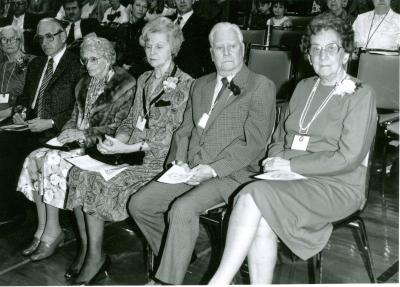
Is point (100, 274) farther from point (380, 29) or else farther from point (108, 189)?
point (380, 29)

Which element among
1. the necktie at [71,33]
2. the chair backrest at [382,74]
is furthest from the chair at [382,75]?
the necktie at [71,33]

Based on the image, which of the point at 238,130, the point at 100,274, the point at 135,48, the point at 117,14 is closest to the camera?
the point at 238,130

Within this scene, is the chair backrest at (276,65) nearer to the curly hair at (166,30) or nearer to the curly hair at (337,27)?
the curly hair at (166,30)

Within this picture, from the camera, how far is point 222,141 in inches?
89.2

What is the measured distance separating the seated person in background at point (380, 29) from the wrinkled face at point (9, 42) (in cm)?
291

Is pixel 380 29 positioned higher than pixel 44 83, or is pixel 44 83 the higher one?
pixel 380 29

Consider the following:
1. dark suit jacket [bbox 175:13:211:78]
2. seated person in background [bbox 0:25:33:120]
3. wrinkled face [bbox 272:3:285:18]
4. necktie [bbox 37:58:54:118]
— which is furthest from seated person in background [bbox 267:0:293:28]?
necktie [bbox 37:58:54:118]

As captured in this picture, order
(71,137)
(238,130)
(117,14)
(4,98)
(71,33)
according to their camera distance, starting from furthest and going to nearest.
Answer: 1. (117,14)
2. (71,33)
3. (4,98)
4. (71,137)
5. (238,130)

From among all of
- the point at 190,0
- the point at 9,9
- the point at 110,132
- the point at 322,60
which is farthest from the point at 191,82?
the point at 9,9

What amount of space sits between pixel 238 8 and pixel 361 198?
4.69 m

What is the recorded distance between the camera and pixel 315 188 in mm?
1928

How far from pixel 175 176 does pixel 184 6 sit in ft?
9.27

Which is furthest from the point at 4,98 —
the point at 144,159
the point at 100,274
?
the point at 100,274

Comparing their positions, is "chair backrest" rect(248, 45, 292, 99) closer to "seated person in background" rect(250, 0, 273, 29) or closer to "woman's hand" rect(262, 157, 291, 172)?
"woman's hand" rect(262, 157, 291, 172)
